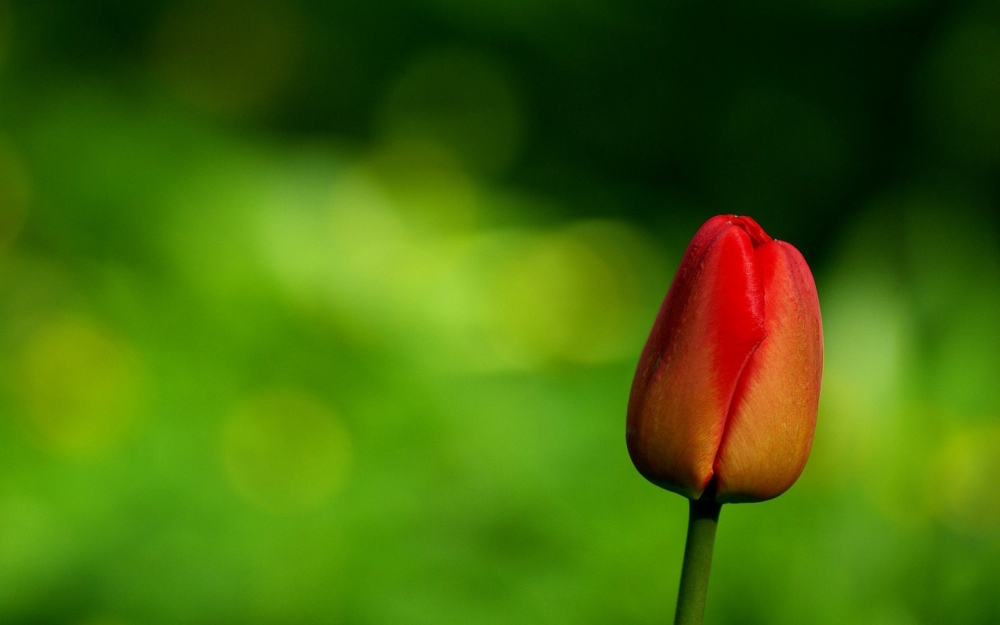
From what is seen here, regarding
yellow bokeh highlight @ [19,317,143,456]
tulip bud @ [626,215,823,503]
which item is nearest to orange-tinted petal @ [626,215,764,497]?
tulip bud @ [626,215,823,503]

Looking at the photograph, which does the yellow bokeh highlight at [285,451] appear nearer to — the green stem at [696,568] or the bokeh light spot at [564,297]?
the bokeh light spot at [564,297]

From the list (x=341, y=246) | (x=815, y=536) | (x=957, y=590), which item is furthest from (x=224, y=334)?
(x=957, y=590)

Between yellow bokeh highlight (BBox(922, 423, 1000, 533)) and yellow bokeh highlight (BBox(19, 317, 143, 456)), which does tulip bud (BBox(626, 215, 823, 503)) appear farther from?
yellow bokeh highlight (BBox(19, 317, 143, 456))

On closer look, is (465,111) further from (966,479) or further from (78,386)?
(966,479)

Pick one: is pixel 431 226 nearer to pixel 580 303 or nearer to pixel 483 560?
pixel 580 303

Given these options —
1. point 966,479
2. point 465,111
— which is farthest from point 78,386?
point 966,479

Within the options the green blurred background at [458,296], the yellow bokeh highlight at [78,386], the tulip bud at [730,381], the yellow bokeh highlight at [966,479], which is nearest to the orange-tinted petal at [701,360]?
the tulip bud at [730,381]
